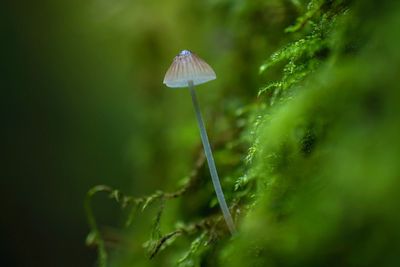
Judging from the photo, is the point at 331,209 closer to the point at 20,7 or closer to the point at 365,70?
the point at 365,70

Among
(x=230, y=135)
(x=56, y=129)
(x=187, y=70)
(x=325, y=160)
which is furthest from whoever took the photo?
(x=56, y=129)

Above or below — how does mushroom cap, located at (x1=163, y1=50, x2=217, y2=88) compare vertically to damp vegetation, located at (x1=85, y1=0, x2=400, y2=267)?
above

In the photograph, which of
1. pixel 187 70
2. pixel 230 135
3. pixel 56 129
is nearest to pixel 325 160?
pixel 187 70

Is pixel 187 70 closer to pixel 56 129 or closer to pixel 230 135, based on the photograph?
pixel 230 135

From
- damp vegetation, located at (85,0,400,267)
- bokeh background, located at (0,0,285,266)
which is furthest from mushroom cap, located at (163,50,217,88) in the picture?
bokeh background, located at (0,0,285,266)

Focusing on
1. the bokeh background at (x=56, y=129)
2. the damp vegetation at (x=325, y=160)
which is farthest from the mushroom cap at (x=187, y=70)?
the bokeh background at (x=56, y=129)

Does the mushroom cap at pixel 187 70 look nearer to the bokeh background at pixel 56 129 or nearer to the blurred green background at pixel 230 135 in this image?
the blurred green background at pixel 230 135

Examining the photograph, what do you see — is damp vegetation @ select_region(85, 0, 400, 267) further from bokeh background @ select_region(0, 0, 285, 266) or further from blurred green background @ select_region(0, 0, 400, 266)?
bokeh background @ select_region(0, 0, 285, 266)

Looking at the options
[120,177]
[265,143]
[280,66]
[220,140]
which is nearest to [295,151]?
[265,143]
